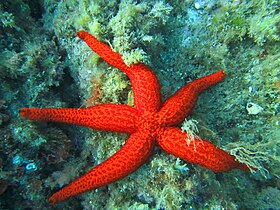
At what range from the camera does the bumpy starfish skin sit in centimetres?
345

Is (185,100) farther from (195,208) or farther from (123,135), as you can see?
(195,208)

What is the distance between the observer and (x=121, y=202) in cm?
402

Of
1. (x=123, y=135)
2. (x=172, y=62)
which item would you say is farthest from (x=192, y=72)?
(x=123, y=135)

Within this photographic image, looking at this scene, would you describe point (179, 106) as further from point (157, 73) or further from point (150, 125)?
point (157, 73)

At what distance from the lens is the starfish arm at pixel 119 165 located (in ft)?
11.3

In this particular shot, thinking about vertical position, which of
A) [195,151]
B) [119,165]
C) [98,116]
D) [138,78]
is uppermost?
[138,78]

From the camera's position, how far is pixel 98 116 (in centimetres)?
364

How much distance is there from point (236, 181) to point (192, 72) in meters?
2.53

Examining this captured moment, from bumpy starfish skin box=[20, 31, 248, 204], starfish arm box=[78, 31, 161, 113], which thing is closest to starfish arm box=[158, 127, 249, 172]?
bumpy starfish skin box=[20, 31, 248, 204]

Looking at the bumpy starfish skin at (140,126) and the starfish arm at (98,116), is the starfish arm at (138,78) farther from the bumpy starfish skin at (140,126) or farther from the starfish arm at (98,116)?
the starfish arm at (98,116)

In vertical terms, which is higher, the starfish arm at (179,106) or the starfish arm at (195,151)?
the starfish arm at (179,106)

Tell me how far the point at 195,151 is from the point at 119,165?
1.17 m

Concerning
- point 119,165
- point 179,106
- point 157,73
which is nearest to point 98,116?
point 119,165


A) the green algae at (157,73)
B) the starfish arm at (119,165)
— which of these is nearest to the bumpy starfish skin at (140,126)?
the starfish arm at (119,165)
